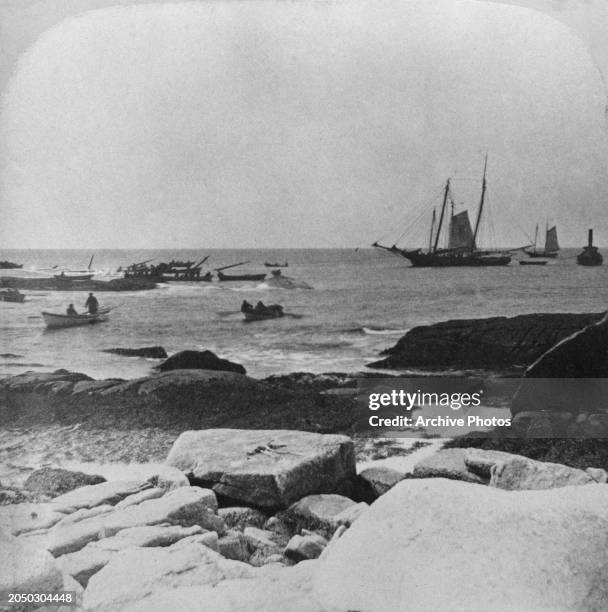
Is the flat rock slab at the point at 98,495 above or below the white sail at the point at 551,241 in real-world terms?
below

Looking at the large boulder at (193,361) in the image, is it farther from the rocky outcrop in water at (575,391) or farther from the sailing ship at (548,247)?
the sailing ship at (548,247)

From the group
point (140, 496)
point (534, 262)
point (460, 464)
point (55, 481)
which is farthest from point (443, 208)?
point (55, 481)

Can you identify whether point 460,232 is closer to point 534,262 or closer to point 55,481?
point 534,262

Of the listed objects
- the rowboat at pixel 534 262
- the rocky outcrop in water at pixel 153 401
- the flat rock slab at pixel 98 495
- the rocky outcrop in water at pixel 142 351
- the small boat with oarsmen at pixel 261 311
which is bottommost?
the flat rock slab at pixel 98 495

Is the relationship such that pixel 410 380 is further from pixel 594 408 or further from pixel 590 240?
pixel 590 240

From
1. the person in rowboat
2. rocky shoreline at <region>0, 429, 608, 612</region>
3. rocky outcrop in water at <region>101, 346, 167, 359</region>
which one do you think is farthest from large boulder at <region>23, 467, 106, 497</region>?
the person in rowboat

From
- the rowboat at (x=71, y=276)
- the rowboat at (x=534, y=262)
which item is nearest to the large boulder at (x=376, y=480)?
the rowboat at (x=534, y=262)
